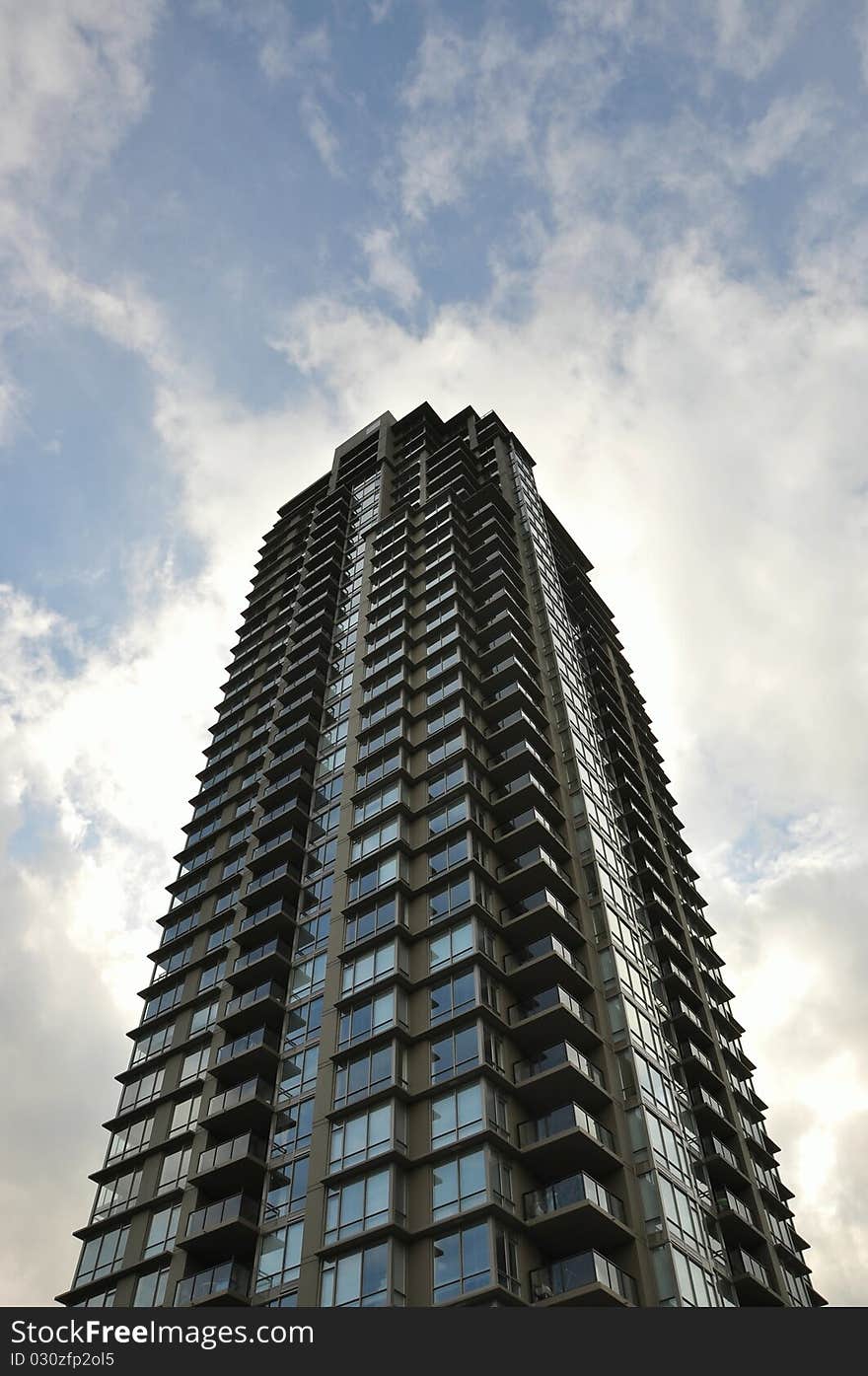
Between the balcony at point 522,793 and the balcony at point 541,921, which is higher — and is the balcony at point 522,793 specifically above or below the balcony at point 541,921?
above

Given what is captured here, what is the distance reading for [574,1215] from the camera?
33062 millimetres

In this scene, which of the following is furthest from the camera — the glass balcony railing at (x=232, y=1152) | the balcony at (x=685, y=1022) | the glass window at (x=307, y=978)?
the balcony at (x=685, y=1022)

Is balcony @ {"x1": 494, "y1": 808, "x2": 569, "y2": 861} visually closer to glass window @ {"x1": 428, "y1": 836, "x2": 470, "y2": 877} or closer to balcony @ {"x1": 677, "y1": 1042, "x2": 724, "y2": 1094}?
glass window @ {"x1": 428, "y1": 836, "x2": 470, "y2": 877}

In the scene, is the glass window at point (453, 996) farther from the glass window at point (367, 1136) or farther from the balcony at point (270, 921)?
the balcony at point (270, 921)

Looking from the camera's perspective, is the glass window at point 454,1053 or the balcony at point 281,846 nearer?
the glass window at point 454,1053

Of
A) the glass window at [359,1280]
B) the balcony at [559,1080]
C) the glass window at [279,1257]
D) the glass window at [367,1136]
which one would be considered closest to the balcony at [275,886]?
the glass window at [367,1136]

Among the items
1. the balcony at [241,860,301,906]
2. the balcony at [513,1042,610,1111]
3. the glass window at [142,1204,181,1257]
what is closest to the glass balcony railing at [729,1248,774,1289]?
the balcony at [513,1042,610,1111]

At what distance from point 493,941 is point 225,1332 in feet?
64.7

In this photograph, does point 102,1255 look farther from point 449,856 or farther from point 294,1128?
point 449,856

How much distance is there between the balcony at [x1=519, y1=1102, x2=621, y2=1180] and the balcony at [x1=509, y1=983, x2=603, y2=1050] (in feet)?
10.0

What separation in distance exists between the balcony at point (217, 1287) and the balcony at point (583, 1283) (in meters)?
10.5

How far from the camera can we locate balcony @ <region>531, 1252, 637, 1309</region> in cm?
3088

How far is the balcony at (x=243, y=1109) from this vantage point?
4131cm

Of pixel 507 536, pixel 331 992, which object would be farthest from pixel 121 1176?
pixel 507 536
